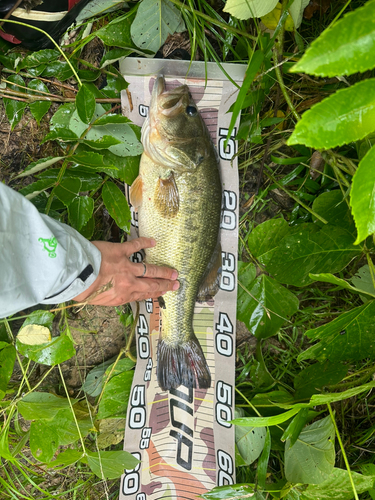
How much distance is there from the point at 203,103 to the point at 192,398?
1.37m

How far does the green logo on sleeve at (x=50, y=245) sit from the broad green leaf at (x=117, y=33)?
888 millimetres

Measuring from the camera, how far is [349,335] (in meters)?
1.15

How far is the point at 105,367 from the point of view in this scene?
1.76 m

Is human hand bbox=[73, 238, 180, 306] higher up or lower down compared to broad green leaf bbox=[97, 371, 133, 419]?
higher up

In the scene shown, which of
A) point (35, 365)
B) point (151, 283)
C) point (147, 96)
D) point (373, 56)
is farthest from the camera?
point (35, 365)

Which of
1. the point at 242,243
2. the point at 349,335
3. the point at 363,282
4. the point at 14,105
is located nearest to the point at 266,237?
the point at 242,243

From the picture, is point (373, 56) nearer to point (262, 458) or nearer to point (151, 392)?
point (262, 458)

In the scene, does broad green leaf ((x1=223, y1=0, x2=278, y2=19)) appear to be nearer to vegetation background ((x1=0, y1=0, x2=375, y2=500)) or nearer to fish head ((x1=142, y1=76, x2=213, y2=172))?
vegetation background ((x1=0, y1=0, x2=375, y2=500))

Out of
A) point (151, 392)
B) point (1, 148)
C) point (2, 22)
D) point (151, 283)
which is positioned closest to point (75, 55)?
point (2, 22)

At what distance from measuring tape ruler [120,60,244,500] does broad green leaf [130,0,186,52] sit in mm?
140

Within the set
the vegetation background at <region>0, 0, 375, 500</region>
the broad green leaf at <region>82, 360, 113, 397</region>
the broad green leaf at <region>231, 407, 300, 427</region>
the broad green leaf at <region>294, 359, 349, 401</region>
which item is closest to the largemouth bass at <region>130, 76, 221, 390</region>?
the vegetation background at <region>0, 0, 375, 500</region>

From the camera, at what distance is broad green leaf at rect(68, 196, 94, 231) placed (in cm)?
140

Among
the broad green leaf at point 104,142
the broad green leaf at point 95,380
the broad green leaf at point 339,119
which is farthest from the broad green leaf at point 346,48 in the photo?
the broad green leaf at point 95,380

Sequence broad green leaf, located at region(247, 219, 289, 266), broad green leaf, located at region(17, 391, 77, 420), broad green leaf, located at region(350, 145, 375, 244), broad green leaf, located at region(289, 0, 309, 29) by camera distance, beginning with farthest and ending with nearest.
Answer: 1. broad green leaf, located at region(247, 219, 289, 266)
2. broad green leaf, located at region(17, 391, 77, 420)
3. broad green leaf, located at region(289, 0, 309, 29)
4. broad green leaf, located at region(350, 145, 375, 244)
